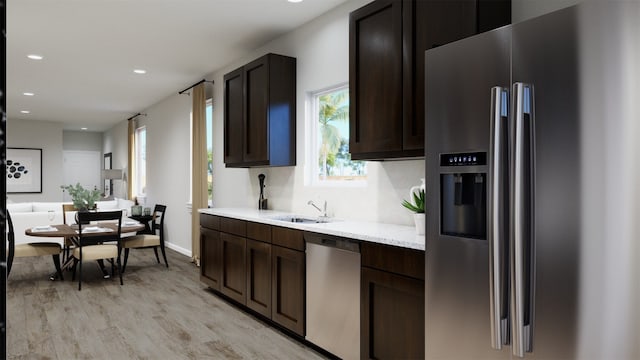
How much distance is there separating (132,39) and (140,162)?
555 cm

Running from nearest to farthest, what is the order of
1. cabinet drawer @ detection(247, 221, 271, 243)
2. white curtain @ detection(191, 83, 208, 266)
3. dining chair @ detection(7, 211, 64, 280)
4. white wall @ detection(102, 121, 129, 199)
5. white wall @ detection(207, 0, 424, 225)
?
1. white wall @ detection(207, 0, 424, 225)
2. cabinet drawer @ detection(247, 221, 271, 243)
3. dining chair @ detection(7, 211, 64, 280)
4. white curtain @ detection(191, 83, 208, 266)
5. white wall @ detection(102, 121, 129, 199)

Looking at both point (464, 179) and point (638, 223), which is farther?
point (464, 179)

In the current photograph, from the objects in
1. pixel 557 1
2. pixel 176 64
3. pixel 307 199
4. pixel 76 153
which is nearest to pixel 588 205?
pixel 557 1

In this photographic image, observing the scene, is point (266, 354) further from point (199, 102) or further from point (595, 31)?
point (199, 102)

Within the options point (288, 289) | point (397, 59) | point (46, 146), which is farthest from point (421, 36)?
point (46, 146)

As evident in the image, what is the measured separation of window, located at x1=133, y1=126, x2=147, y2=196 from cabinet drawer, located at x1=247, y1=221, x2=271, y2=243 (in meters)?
6.44

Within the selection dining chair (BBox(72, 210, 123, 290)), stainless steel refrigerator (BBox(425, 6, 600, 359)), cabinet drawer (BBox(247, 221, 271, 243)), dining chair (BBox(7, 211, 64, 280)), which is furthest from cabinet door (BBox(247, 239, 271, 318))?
dining chair (BBox(7, 211, 64, 280))

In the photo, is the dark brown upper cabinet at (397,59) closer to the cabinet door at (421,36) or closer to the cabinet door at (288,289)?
the cabinet door at (421,36)

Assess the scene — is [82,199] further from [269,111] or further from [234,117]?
[269,111]

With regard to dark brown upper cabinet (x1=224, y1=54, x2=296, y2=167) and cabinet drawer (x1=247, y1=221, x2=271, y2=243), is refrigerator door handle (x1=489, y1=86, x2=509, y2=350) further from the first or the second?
dark brown upper cabinet (x1=224, y1=54, x2=296, y2=167)

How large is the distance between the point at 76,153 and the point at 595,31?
1392 cm

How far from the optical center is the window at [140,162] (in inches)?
377

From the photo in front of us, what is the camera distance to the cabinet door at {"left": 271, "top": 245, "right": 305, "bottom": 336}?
10.5 ft

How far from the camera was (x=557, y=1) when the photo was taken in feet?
7.77
